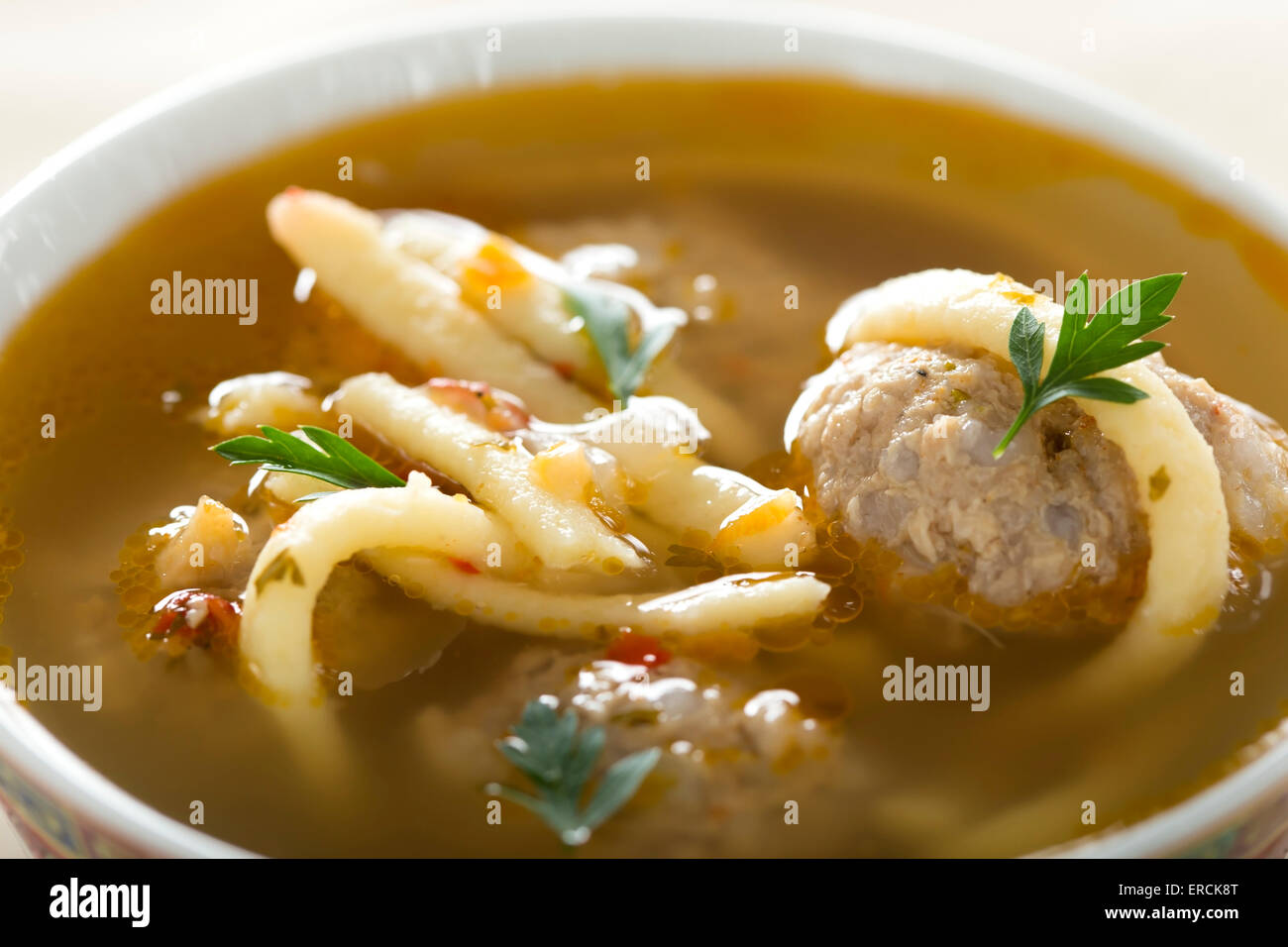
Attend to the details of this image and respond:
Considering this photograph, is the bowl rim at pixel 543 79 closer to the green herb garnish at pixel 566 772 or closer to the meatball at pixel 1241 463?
the meatball at pixel 1241 463

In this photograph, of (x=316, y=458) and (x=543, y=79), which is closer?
(x=316, y=458)

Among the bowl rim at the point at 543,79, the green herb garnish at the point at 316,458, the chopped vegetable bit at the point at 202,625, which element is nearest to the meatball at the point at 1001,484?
the green herb garnish at the point at 316,458

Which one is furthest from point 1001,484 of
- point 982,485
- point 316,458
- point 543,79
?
point 543,79

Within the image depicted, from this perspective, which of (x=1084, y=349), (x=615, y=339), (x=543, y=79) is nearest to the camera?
(x=1084, y=349)

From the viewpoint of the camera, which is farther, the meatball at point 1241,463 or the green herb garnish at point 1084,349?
the meatball at point 1241,463

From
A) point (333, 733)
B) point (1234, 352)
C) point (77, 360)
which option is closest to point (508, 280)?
point (77, 360)

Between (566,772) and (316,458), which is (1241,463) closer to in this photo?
(566,772)
